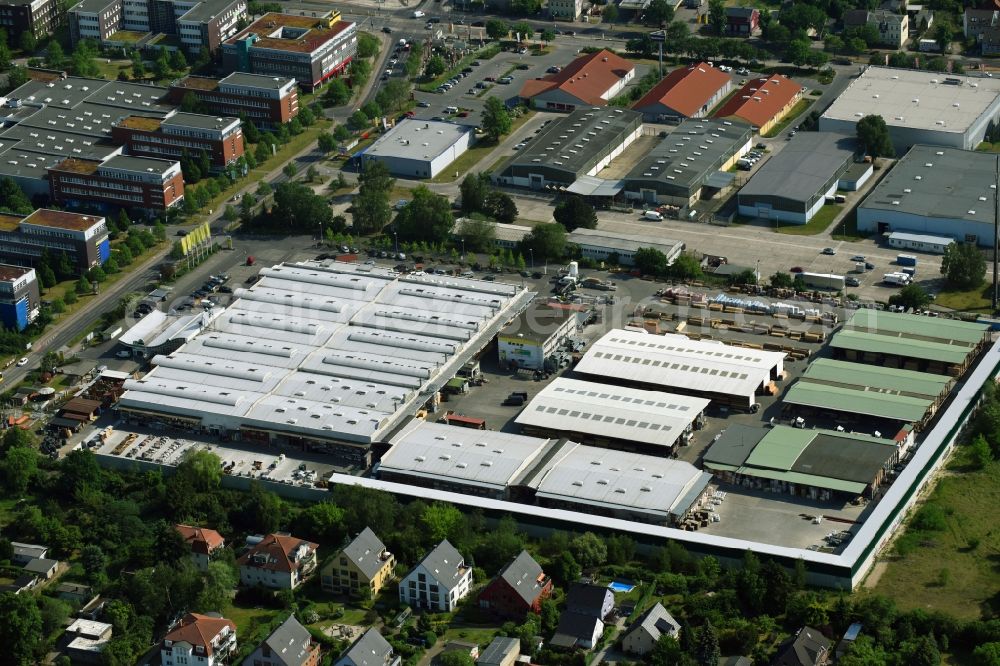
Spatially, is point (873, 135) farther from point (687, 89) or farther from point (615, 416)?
point (615, 416)

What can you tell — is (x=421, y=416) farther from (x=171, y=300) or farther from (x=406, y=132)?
(x=406, y=132)

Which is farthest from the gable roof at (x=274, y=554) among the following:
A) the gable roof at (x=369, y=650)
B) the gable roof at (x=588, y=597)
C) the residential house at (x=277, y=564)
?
the gable roof at (x=588, y=597)

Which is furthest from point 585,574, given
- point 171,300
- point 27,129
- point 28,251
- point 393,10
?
point 393,10

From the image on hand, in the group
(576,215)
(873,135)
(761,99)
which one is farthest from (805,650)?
(761,99)

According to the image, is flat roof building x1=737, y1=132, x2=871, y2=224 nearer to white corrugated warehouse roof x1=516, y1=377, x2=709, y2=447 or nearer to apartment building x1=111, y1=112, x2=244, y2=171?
white corrugated warehouse roof x1=516, y1=377, x2=709, y2=447

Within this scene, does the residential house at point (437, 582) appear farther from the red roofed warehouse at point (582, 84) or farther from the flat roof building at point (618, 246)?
the red roofed warehouse at point (582, 84)
